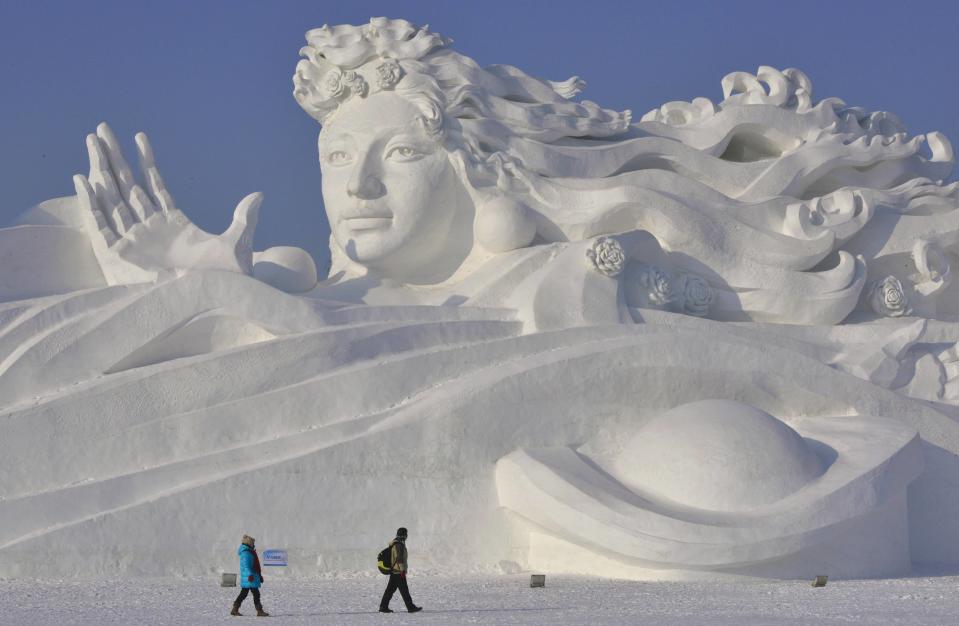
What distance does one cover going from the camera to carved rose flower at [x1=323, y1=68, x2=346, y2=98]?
16.7m

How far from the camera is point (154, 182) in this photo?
52.8 feet

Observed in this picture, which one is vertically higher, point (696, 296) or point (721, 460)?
point (696, 296)

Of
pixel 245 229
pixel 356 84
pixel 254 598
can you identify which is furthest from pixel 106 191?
pixel 254 598

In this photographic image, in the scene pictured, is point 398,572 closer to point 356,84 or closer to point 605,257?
point 605,257

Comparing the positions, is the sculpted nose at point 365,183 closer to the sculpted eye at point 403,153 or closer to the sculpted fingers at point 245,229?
the sculpted eye at point 403,153

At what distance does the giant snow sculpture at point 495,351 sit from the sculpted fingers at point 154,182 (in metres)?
0.03

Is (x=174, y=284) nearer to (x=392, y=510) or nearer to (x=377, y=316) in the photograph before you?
(x=377, y=316)

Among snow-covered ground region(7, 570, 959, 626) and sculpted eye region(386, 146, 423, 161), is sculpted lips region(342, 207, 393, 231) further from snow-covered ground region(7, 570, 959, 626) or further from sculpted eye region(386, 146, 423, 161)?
snow-covered ground region(7, 570, 959, 626)

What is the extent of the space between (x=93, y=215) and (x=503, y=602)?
6193mm

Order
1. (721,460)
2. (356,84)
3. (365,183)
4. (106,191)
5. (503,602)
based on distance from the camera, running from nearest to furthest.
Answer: (503,602) → (721,460) → (106,191) → (365,183) → (356,84)

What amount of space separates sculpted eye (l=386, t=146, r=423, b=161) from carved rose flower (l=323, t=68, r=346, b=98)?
88 centimetres

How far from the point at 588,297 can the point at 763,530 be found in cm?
307

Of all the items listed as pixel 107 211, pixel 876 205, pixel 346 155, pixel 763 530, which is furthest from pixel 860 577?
pixel 107 211

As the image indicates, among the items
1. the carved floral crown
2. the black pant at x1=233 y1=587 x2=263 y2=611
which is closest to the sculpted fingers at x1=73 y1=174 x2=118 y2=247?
the carved floral crown
